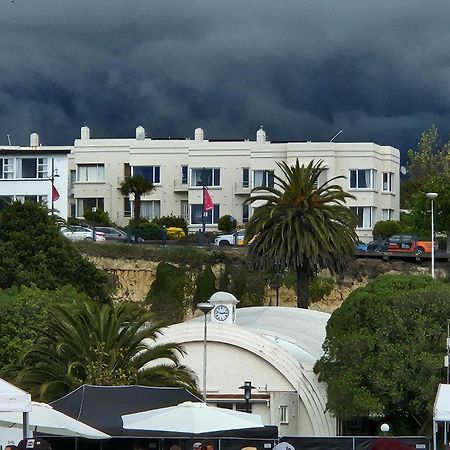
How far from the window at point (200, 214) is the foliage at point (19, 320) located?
50.6m

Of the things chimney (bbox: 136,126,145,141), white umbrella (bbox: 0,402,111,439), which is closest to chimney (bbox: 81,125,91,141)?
chimney (bbox: 136,126,145,141)

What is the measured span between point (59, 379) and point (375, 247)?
48.8 meters

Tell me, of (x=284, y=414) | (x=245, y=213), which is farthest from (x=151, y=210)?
(x=284, y=414)

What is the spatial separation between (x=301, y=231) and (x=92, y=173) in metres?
45.1

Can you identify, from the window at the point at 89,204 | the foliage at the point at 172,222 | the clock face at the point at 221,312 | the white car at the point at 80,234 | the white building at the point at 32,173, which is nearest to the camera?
the clock face at the point at 221,312

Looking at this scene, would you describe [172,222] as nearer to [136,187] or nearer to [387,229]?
[136,187]

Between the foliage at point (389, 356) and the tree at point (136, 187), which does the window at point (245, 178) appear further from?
the foliage at point (389, 356)

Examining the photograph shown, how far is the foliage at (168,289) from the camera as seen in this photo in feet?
275

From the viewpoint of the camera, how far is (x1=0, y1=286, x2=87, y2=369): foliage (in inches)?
2111

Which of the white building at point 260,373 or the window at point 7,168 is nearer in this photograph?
the white building at point 260,373

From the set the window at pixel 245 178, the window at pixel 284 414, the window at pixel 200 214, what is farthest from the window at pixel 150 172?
the window at pixel 284 414

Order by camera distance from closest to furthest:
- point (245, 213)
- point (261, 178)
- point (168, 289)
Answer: point (168, 289)
point (261, 178)
point (245, 213)

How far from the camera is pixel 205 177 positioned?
109 meters

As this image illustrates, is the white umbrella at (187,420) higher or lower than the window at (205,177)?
lower
